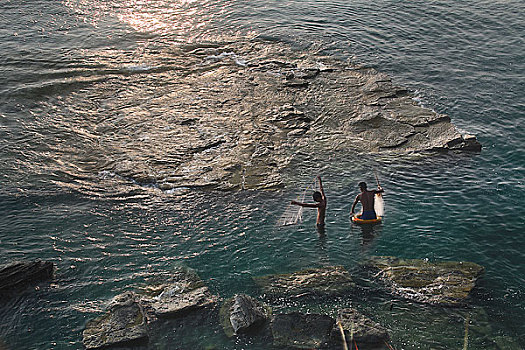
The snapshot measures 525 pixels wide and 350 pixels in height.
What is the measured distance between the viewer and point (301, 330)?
35.7 ft

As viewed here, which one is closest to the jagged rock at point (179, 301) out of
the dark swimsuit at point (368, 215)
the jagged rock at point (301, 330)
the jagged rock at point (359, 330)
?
the jagged rock at point (301, 330)

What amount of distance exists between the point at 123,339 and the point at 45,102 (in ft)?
44.1

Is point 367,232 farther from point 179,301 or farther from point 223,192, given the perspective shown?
point 179,301

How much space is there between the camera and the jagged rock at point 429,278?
11.9m

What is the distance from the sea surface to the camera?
38.6 feet

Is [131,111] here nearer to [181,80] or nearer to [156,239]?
[181,80]

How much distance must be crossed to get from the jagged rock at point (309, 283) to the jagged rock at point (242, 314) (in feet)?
2.20

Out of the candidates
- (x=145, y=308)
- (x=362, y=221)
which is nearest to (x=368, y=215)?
(x=362, y=221)

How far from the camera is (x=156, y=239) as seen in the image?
13922mm

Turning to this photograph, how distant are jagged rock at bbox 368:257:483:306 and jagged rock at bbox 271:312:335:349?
2.19 meters

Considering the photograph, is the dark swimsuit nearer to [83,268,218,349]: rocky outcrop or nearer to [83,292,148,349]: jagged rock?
[83,268,218,349]: rocky outcrop

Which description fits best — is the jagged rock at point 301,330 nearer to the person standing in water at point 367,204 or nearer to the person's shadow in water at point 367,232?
the person's shadow in water at point 367,232

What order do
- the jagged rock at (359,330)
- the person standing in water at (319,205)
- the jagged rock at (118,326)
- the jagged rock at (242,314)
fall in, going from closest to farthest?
the jagged rock at (359,330), the jagged rock at (118,326), the jagged rock at (242,314), the person standing in water at (319,205)

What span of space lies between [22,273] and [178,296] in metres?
3.98
